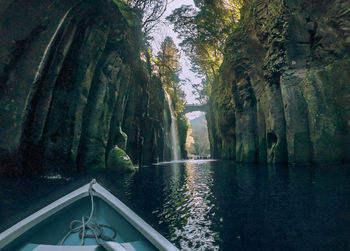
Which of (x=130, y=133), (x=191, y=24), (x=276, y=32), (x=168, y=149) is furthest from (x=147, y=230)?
(x=168, y=149)

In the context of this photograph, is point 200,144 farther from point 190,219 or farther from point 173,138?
point 190,219

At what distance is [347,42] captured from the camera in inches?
458

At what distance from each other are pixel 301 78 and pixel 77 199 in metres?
15.1

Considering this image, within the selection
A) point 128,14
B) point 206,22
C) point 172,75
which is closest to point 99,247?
point 128,14

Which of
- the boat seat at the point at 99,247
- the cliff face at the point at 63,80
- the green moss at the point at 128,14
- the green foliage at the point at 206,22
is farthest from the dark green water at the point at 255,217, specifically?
the green foliage at the point at 206,22

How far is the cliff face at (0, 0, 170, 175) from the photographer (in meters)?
10.6

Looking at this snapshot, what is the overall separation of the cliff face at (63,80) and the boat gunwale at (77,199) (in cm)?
1005

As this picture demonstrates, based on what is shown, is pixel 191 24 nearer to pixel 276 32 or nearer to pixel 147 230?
pixel 276 32

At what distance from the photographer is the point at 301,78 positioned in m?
13.3

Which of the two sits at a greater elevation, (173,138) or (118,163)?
(173,138)

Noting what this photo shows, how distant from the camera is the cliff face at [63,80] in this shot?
10609 mm

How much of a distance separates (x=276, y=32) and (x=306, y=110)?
21.1 feet

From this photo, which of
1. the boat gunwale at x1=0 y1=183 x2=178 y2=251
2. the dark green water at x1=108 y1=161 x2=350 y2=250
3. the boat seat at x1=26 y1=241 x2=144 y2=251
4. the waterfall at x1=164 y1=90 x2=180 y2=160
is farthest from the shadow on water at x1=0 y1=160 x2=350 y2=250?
the waterfall at x1=164 y1=90 x2=180 y2=160

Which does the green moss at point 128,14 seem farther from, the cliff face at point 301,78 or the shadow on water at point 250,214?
the shadow on water at point 250,214
